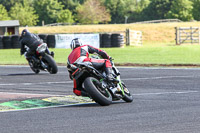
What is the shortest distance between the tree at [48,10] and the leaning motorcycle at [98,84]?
117212mm

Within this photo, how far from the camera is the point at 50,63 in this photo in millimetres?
17188

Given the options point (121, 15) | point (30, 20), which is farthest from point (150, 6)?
point (30, 20)

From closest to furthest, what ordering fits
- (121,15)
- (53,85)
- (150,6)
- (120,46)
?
(53,85), (120,46), (150,6), (121,15)

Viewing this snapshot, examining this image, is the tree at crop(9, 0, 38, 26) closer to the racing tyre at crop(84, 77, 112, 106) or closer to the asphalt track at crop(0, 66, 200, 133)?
the asphalt track at crop(0, 66, 200, 133)

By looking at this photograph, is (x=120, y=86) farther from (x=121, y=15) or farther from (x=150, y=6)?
(x=121, y=15)

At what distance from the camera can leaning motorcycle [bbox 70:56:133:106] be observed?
888 cm

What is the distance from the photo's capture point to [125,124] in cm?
705

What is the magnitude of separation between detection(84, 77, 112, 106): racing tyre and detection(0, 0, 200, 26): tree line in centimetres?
10175

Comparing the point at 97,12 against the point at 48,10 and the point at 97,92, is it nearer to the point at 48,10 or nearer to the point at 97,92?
the point at 48,10

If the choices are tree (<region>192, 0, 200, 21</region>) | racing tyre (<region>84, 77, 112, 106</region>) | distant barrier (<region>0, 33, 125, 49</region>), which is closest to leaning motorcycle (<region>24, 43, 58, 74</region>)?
racing tyre (<region>84, 77, 112, 106</region>)

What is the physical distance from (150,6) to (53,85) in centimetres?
11516

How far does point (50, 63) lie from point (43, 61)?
48cm

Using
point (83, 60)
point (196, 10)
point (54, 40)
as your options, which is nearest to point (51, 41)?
point (54, 40)

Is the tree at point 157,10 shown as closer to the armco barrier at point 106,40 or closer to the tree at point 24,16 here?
the tree at point 24,16
